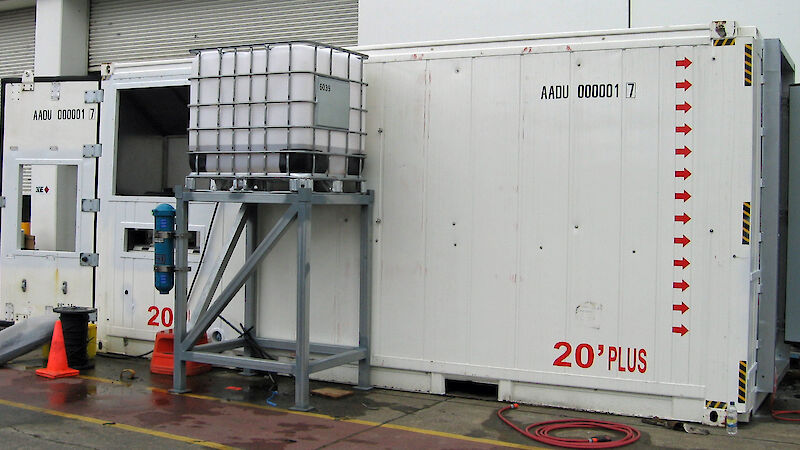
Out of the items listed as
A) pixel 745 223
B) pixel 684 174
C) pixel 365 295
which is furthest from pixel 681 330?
pixel 365 295

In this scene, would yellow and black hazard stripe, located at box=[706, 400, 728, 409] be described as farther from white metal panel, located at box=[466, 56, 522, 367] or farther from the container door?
the container door

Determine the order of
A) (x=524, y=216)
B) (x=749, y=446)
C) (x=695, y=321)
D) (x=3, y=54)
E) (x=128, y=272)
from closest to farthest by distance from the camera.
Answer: (x=749, y=446), (x=695, y=321), (x=524, y=216), (x=128, y=272), (x=3, y=54)

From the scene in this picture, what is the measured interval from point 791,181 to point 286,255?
15.9 feet

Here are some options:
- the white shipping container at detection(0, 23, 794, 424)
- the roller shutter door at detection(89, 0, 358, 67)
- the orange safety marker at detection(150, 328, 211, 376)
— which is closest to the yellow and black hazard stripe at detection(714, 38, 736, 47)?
the white shipping container at detection(0, 23, 794, 424)

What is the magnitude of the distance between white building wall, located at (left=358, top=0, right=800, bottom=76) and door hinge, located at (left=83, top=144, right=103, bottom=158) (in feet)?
13.6

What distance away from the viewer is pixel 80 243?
9625 mm

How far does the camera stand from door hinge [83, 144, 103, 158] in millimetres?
9484

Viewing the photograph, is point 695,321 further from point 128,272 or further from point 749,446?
point 128,272

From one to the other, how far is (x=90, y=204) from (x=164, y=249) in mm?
2108

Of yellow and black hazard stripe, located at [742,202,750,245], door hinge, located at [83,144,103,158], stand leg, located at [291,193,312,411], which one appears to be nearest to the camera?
yellow and black hazard stripe, located at [742,202,750,245]

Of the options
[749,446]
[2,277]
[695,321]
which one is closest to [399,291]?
[695,321]

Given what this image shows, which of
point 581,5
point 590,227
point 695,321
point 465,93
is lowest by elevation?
point 695,321

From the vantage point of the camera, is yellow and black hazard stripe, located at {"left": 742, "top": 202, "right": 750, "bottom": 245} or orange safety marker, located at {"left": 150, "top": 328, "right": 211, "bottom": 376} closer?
yellow and black hazard stripe, located at {"left": 742, "top": 202, "right": 750, "bottom": 245}

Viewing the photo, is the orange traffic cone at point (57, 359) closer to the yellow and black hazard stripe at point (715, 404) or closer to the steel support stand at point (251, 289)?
the steel support stand at point (251, 289)
